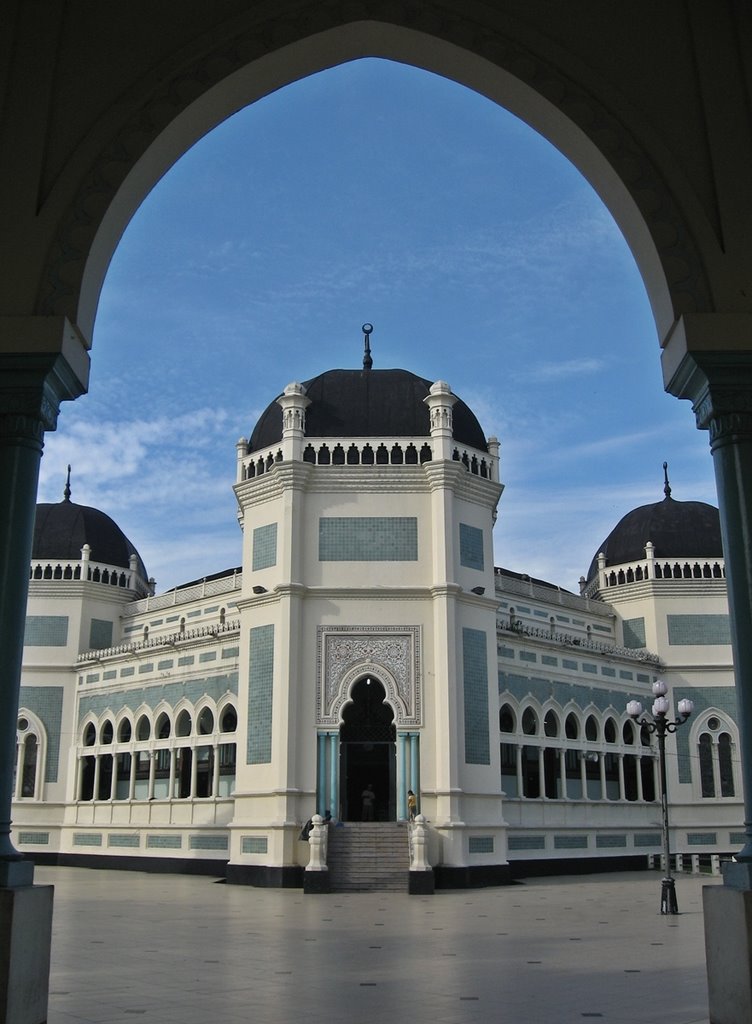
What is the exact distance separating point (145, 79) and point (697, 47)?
11.7 feet

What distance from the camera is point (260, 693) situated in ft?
71.2

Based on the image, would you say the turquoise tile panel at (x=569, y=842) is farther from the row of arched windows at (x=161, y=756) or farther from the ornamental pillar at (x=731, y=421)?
the ornamental pillar at (x=731, y=421)

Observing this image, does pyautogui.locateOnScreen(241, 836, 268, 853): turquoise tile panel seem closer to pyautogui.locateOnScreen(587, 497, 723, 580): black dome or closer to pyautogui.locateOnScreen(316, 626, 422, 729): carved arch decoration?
pyautogui.locateOnScreen(316, 626, 422, 729): carved arch decoration

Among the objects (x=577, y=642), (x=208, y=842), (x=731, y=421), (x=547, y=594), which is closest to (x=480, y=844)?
(x=208, y=842)

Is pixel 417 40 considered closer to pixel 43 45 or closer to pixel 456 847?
pixel 43 45

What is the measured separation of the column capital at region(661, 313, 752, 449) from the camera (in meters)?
6.37

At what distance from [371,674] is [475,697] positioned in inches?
90.6

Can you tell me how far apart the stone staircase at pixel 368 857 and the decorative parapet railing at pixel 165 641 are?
6818mm

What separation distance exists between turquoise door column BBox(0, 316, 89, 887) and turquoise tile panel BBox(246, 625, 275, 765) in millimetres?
15516

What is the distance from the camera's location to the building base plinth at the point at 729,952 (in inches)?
214

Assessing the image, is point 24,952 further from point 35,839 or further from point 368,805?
point 35,839

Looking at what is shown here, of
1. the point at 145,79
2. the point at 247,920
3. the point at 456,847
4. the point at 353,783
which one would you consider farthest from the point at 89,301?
the point at 353,783

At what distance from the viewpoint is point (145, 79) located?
6789 millimetres

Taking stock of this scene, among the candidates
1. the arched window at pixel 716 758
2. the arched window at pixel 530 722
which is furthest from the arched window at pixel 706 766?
the arched window at pixel 530 722
